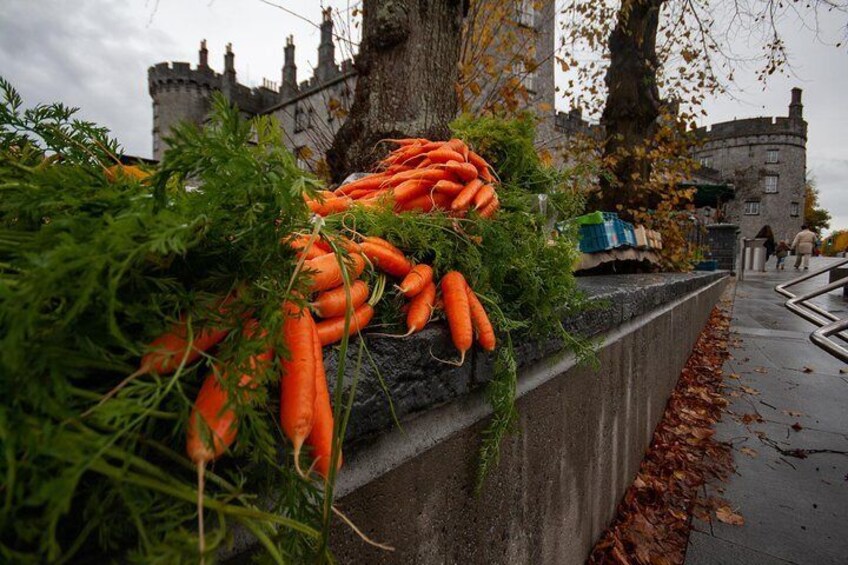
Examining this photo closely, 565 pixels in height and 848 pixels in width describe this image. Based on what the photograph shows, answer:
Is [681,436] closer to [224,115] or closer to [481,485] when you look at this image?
[481,485]

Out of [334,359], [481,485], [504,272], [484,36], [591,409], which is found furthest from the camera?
[484,36]

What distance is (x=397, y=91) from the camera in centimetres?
318

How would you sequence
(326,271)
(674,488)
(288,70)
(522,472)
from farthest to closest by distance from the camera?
(288,70) → (674,488) → (522,472) → (326,271)

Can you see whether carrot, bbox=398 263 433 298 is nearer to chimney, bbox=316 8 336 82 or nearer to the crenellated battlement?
chimney, bbox=316 8 336 82

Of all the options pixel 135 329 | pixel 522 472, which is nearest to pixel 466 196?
pixel 522 472

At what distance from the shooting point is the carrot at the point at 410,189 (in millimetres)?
1556

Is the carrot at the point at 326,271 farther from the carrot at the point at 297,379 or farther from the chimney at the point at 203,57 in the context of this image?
the chimney at the point at 203,57

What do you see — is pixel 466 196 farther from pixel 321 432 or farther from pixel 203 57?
pixel 203 57

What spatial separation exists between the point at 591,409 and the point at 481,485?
100 centimetres

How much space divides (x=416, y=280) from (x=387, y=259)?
10 centimetres

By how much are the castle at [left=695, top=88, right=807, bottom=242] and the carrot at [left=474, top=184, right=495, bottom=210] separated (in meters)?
41.1

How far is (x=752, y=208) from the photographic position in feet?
123

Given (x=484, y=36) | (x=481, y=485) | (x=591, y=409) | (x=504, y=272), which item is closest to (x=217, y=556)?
(x=481, y=485)

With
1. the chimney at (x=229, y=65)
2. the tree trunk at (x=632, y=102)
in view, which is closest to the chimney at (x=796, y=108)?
the tree trunk at (x=632, y=102)
